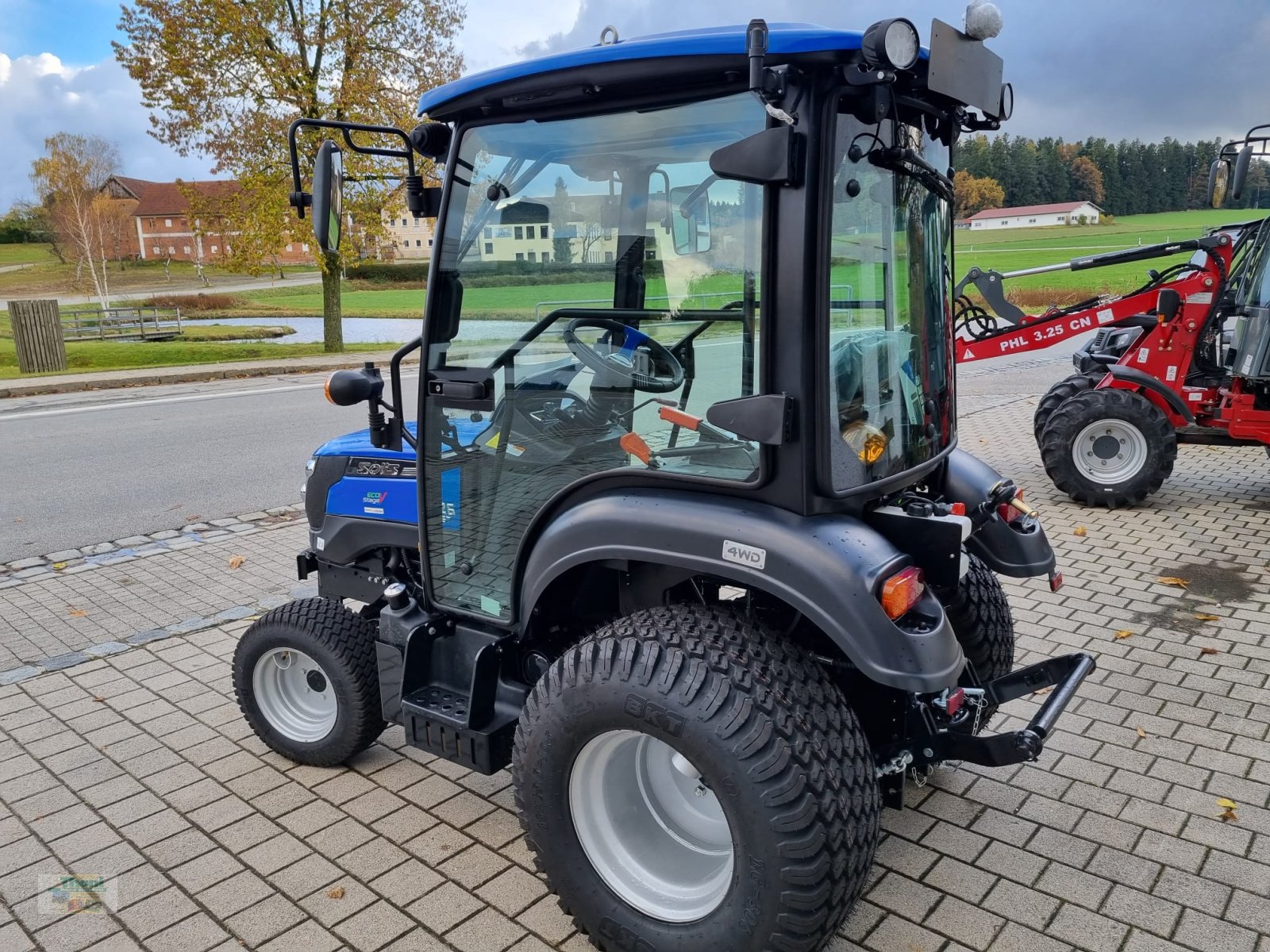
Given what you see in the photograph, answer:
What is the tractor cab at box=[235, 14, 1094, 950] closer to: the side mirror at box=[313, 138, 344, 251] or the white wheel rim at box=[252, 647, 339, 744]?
the side mirror at box=[313, 138, 344, 251]

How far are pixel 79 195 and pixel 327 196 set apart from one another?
143 ft

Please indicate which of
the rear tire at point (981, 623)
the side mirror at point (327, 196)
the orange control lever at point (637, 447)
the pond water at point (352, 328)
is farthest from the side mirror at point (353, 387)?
the pond water at point (352, 328)

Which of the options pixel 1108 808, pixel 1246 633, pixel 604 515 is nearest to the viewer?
pixel 604 515

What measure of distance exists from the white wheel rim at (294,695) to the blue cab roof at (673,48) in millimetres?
2061

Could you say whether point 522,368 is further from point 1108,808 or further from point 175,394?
point 175,394

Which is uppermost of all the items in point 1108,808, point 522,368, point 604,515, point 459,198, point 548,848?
point 459,198

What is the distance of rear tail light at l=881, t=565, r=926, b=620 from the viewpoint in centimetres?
225

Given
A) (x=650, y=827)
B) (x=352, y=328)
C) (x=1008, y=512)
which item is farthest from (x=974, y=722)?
(x=352, y=328)

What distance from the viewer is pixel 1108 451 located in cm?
733

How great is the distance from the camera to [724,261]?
2.39m

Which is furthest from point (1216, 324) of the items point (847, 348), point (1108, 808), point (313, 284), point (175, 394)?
point (313, 284)

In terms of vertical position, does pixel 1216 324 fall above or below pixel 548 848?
above

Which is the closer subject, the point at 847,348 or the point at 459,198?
the point at 847,348

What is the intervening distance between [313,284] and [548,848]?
60.2 metres
